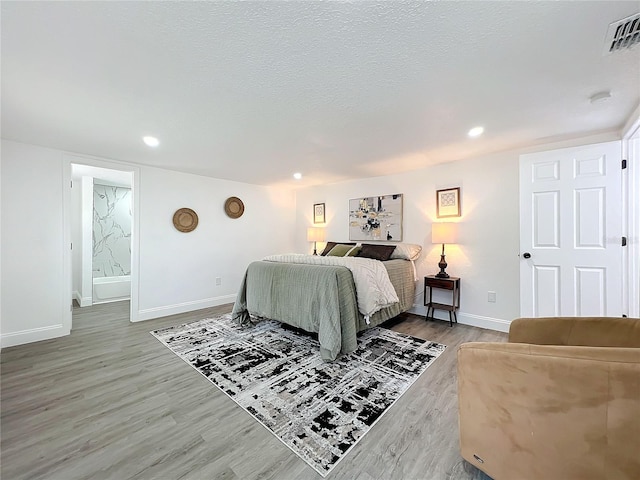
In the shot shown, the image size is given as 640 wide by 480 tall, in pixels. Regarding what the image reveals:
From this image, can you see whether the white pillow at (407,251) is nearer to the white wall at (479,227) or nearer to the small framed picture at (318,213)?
the white wall at (479,227)

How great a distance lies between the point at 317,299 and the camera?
2570mm

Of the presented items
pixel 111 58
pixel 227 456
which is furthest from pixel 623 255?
pixel 111 58

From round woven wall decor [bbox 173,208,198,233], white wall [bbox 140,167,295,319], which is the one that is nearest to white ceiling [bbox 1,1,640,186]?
white wall [bbox 140,167,295,319]

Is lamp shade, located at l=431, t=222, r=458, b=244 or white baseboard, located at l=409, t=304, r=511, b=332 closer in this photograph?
white baseboard, located at l=409, t=304, r=511, b=332

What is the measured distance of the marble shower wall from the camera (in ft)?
16.9

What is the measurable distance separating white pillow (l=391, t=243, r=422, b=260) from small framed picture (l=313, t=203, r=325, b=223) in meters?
1.79

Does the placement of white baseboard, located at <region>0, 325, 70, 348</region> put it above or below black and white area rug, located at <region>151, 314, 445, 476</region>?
above

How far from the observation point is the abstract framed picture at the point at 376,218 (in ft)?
13.3

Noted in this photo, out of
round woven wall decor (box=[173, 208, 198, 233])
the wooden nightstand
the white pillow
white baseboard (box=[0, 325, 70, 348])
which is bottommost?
white baseboard (box=[0, 325, 70, 348])

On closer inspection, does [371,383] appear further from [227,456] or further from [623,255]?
[623,255]

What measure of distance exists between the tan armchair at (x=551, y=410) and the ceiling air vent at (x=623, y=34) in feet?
4.85

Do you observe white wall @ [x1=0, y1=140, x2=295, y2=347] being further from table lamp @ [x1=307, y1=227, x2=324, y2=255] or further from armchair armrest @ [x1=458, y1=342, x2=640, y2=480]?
armchair armrest @ [x1=458, y1=342, x2=640, y2=480]

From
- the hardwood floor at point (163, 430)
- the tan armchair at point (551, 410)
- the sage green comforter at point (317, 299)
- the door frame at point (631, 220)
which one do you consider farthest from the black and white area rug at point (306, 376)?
the door frame at point (631, 220)

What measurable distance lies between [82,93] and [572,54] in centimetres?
313
